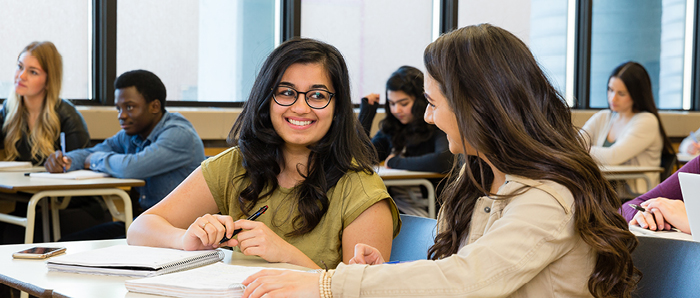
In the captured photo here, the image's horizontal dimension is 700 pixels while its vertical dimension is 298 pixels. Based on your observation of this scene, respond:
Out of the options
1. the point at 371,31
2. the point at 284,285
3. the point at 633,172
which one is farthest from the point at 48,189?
the point at 633,172

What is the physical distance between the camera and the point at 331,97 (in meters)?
1.64

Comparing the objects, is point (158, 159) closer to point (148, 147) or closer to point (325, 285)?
point (148, 147)

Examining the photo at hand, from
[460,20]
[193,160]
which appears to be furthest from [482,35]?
[460,20]

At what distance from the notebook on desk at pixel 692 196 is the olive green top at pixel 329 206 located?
2.24ft

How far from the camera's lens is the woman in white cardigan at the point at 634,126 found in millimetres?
4531

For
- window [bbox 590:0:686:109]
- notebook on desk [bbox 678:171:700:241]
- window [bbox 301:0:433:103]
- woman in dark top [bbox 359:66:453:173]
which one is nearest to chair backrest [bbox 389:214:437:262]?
notebook on desk [bbox 678:171:700:241]

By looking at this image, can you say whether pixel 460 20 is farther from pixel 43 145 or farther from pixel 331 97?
pixel 331 97

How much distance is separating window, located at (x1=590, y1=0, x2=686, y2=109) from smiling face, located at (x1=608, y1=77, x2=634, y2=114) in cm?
202

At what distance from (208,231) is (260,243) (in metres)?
0.11

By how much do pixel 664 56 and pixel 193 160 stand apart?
5.66 m

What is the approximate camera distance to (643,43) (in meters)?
6.78

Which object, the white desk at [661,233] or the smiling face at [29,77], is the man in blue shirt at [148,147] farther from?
the white desk at [661,233]

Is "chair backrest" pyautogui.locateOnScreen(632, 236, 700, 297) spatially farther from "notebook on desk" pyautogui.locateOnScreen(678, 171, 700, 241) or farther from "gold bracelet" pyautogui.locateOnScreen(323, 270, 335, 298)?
"gold bracelet" pyautogui.locateOnScreen(323, 270, 335, 298)

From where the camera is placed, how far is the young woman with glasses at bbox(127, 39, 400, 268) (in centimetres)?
157
